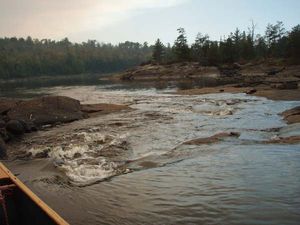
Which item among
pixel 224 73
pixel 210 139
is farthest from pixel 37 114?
pixel 224 73

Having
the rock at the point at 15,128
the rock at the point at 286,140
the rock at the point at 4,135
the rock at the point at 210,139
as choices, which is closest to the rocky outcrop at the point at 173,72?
the rock at the point at 15,128

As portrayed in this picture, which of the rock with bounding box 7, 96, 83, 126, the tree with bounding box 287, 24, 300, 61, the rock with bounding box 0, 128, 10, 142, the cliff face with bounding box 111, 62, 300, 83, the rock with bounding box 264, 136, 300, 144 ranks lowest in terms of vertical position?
the rock with bounding box 264, 136, 300, 144

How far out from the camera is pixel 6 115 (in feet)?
76.6

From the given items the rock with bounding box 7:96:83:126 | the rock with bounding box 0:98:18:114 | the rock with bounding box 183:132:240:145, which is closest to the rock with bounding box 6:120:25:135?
the rock with bounding box 7:96:83:126

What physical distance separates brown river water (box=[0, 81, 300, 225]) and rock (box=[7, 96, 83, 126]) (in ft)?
11.0

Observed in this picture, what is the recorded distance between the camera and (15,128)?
1972 cm

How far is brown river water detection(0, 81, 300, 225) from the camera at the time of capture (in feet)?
26.8

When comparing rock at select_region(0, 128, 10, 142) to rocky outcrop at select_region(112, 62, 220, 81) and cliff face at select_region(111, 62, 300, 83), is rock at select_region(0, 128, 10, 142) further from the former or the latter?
rocky outcrop at select_region(112, 62, 220, 81)

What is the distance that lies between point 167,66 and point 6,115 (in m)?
70.0

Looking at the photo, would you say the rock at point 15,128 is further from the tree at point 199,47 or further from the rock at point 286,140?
the tree at point 199,47

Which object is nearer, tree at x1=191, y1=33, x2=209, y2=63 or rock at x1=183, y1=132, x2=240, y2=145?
rock at x1=183, y1=132, x2=240, y2=145

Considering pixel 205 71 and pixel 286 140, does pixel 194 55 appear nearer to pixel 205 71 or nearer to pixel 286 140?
pixel 205 71

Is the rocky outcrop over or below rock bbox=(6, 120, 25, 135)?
over

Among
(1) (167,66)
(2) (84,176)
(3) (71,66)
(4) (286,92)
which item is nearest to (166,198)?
(2) (84,176)
